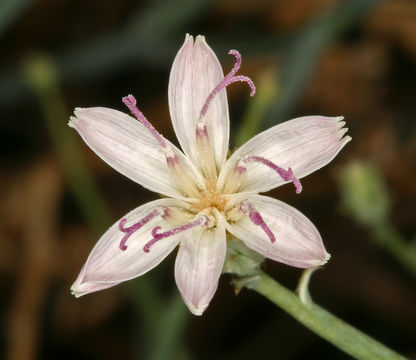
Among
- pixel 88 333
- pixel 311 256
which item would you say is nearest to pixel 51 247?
pixel 88 333

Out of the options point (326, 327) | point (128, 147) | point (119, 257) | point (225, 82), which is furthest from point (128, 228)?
point (326, 327)

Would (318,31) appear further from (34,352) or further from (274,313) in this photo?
(34,352)

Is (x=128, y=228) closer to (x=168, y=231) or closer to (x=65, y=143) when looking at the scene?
(x=168, y=231)

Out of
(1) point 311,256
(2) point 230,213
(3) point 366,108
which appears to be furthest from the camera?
(3) point 366,108

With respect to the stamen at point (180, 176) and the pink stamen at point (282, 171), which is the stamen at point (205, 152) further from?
the pink stamen at point (282, 171)

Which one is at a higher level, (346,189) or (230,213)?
(230,213)

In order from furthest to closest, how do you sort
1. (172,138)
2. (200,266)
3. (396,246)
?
(172,138) < (396,246) < (200,266)
